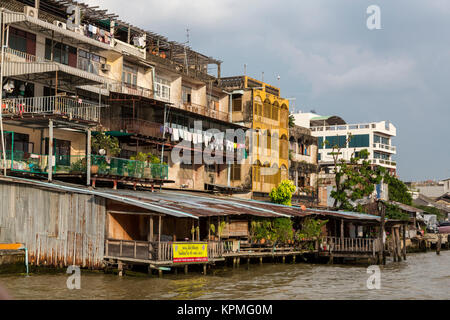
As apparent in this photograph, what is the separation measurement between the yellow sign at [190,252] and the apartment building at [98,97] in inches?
269

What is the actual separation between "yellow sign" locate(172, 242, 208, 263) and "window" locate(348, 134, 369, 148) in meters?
55.1

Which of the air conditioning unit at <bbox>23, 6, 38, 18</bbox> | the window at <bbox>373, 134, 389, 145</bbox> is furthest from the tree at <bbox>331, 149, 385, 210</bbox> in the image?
the window at <bbox>373, 134, 389, 145</bbox>

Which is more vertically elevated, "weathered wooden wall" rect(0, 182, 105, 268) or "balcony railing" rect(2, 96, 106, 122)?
"balcony railing" rect(2, 96, 106, 122)

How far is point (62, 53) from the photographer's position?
30906mm

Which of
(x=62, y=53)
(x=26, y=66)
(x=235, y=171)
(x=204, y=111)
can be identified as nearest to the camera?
(x=26, y=66)


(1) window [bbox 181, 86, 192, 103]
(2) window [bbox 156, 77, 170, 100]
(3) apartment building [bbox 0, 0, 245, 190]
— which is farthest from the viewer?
(1) window [bbox 181, 86, 192, 103]

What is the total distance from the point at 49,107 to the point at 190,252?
36.4 feet

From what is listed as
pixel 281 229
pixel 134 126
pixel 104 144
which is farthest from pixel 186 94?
pixel 281 229

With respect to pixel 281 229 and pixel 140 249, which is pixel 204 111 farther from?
pixel 140 249

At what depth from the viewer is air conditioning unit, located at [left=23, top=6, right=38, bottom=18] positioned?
28.4 metres

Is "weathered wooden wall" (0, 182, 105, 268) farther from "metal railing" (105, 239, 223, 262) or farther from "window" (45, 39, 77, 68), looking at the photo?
"window" (45, 39, 77, 68)

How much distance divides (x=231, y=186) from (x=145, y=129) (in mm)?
11780

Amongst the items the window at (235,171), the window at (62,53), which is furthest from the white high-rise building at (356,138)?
the window at (62,53)
